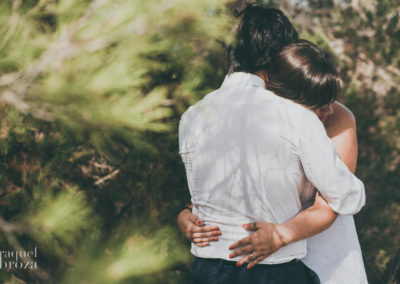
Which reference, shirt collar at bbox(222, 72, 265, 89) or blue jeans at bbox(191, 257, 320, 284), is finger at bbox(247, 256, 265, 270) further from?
shirt collar at bbox(222, 72, 265, 89)

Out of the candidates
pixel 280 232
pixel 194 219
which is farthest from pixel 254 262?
pixel 194 219

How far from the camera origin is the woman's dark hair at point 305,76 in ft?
4.24

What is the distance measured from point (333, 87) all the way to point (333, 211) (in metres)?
0.46

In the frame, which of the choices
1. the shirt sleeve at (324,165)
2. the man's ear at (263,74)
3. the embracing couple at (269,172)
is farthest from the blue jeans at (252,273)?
the man's ear at (263,74)

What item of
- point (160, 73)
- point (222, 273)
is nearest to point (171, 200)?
point (160, 73)

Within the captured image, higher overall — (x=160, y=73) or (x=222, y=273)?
(x=160, y=73)

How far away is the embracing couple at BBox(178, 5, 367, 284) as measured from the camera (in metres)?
1.11

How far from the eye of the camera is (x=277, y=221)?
3.81ft

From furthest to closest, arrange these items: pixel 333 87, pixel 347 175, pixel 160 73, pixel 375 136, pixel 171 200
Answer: pixel 375 136 → pixel 171 200 → pixel 160 73 → pixel 333 87 → pixel 347 175

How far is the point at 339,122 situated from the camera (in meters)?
1.46

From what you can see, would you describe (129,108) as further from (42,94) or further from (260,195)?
(260,195)

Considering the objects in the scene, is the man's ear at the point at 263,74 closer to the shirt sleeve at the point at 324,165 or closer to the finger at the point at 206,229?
the shirt sleeve at the point at 324,165

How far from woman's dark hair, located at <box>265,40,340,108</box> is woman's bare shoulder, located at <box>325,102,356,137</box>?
171mm

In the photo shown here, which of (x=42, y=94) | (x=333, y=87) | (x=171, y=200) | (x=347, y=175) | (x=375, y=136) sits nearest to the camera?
(x=42, y=94)
